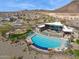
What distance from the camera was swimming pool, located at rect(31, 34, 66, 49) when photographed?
1595cm

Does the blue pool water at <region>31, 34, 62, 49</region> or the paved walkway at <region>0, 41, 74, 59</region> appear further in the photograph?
the blue pool water at <region>31, 34, 62, 49</region>

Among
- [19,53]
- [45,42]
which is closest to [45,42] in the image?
[45,42]

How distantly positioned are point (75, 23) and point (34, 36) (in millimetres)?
4315

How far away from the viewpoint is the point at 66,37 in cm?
1697

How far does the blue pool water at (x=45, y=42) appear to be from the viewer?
1596 centimetres

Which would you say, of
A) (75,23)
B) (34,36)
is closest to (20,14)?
(75,23)

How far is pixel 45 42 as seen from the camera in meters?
16.2

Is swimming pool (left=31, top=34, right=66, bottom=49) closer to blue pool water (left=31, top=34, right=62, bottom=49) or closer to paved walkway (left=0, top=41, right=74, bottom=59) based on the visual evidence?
blue pool water (left=31, top=34, right=62, bottom=49)

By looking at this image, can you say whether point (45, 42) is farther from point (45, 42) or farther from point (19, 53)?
point (19, 53)

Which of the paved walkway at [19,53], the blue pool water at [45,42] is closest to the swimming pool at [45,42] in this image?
the blue pool water at [45,42]

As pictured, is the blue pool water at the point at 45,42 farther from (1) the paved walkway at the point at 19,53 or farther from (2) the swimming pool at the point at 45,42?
(1) the paved walkway at the point at 19,53

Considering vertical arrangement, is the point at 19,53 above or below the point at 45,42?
below

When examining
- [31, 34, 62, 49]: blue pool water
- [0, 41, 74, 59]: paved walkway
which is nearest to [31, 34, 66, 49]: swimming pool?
[31, 34, 62, 49]: blue pool water

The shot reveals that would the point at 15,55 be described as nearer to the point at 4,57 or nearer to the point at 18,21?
the point at 4,57
